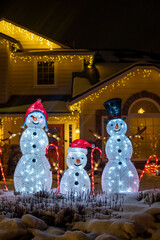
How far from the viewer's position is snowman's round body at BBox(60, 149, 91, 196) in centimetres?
661

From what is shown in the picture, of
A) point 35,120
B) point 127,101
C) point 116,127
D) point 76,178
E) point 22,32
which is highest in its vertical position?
point 22,32

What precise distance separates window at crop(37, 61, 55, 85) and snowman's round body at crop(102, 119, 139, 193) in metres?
8.42

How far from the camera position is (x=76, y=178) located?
666 centimetres

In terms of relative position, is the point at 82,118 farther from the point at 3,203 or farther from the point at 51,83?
the point at 3,203

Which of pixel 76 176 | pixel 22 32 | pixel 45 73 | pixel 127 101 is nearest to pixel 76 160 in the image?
pixel 76 176

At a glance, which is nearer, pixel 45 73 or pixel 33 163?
pixel 33 163

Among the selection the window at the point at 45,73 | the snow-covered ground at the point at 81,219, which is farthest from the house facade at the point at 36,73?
the snow-covered ground at the point at 81,219

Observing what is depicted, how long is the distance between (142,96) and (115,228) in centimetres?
921

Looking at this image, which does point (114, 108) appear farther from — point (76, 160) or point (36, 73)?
point (36, 73)

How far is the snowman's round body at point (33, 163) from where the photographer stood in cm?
683

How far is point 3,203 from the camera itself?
17.8 feet

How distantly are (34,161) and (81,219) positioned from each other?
2707 mm

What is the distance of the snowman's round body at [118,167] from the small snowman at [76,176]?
1.79ft

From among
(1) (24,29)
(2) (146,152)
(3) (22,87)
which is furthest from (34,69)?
(2) (146,152)
